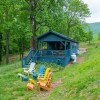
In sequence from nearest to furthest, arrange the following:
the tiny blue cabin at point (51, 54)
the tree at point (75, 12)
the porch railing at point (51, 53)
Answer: the tiny blue cabin at point (51, 54) < the porch railing at point (51, 53) < the tree at point (75, 12)

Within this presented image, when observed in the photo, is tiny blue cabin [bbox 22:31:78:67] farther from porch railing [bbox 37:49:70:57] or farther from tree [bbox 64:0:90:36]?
tree [bbox 64:0:90:36]

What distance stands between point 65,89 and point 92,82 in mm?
1732

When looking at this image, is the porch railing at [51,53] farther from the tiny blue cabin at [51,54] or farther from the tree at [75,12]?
the tree at [75,12]

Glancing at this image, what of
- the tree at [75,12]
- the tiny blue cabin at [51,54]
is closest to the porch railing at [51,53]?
the tiny blue cabin at [51,54]

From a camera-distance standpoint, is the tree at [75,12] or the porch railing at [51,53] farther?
the tree at [75,12]

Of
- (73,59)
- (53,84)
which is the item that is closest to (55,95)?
(53,84)

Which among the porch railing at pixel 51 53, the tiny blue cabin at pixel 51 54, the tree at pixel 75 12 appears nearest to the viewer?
the tiny blue cabin at pixel 51 54

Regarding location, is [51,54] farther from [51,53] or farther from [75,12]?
[75,12]

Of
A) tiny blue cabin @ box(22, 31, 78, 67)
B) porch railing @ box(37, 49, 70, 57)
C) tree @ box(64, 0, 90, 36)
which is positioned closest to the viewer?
tiny blue cabin @ box(22, 31, 78, 67)

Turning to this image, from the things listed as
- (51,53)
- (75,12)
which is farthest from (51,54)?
(75,12)

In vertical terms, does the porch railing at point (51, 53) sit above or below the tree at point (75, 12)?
below

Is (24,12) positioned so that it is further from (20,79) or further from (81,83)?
(81,83)

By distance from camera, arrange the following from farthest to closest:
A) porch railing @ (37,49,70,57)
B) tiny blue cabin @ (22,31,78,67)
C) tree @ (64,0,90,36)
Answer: tree @ (64,0,90,36) → porch railing @ (37,49,70,57) → tiny blue cabin @ (22,31,78,67)

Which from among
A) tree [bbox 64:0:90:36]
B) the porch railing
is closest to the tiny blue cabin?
the porch railing
